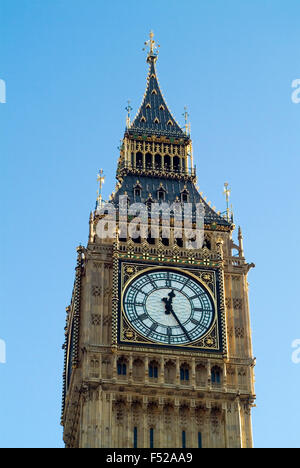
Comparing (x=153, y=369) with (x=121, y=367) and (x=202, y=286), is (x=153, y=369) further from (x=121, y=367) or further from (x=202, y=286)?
(x=202, y=286)

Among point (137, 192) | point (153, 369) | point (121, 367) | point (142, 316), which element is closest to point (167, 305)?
point (142, 316)

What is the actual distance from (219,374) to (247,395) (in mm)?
1443

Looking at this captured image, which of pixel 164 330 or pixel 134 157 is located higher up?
pixel 134 157

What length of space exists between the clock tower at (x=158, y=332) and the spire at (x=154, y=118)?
5286mm

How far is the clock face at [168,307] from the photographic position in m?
55.5

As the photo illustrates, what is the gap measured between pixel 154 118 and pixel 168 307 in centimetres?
1442

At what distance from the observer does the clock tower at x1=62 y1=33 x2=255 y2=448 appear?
53906 millimetres

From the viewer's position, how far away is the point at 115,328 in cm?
5497

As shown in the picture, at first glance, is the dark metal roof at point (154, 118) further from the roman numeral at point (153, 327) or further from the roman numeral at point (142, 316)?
the roman numeral at point (153, 327)

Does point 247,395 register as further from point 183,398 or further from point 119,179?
point 119,179
